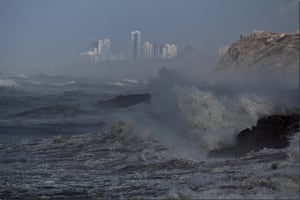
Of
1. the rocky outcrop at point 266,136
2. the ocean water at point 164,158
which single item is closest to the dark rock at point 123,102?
the ocean water at point 164,158

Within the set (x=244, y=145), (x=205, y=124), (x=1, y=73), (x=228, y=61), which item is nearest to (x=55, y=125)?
(x=205, y=124)

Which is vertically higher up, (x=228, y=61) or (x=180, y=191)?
(x=228, y=61)

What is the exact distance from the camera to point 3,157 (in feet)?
47.3

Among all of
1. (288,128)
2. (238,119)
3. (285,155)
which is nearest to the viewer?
(285,155)

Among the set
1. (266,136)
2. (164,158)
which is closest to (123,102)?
(266,136)

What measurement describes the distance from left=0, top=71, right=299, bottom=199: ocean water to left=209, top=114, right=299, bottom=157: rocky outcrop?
50 cm

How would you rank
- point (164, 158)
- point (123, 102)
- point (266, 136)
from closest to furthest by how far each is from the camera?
point (164, 158), point (266, 136), point (123, 102)

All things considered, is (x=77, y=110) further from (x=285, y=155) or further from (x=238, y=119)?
(x=285, y=155)

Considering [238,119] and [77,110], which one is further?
[77,110]

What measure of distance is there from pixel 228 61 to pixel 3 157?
36.8 m

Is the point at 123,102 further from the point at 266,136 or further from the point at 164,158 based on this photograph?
the point at 164,158

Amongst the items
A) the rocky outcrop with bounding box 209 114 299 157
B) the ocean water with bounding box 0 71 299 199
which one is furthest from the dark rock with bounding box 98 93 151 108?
the rocky outcrop with bounding box 209 114 299 157

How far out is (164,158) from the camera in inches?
454

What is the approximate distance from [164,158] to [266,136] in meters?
2.45
